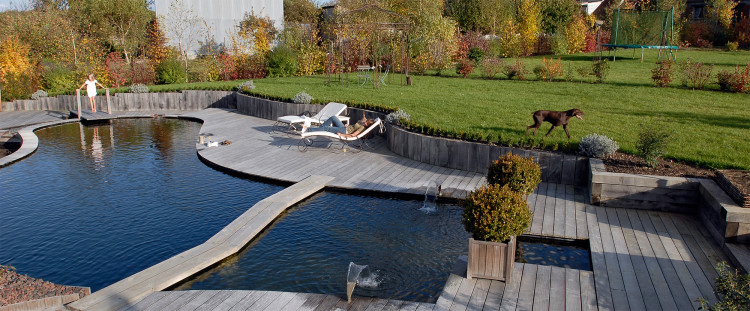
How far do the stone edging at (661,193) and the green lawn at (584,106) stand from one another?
106 centimetres

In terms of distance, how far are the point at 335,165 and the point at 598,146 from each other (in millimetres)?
4763

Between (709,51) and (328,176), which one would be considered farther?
(709,51)

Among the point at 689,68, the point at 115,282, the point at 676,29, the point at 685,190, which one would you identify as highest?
the point at 676,29

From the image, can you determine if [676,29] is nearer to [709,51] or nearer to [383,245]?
[709,51]

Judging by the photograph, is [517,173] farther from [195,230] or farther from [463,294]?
[195,230]

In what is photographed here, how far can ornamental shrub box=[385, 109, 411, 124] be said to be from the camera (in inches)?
454

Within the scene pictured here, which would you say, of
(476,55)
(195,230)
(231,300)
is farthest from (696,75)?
(231,300)

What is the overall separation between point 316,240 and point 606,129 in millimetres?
6807

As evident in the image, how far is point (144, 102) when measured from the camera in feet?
59.6

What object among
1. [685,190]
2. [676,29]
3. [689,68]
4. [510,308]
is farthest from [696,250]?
[676,29]

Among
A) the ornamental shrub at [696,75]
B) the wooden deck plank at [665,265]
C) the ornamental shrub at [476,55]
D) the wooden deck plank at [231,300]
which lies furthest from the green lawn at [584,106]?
the wooden deck plank at [231,300]

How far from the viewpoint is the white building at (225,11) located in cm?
2825

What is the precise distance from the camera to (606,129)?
35.0 ft

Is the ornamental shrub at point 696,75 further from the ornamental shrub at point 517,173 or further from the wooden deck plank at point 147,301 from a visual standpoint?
the wooden deck plank at point 147,301
